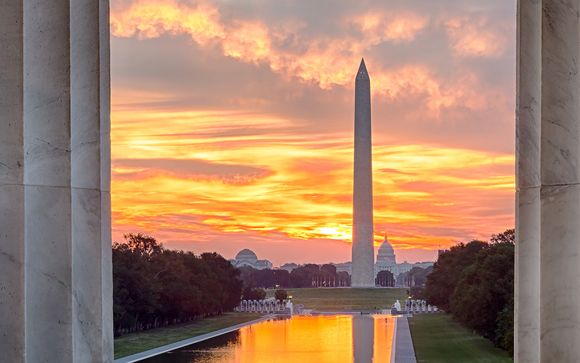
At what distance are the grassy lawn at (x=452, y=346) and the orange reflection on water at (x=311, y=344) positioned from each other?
1492mm

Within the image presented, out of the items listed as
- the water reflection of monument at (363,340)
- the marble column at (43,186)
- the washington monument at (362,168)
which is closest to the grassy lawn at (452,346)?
the water reflection of monument at (363,340)

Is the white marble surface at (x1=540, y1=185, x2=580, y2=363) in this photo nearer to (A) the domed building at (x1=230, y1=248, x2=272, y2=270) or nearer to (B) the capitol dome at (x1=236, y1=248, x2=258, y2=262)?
(A) the domed building at (x1=230, y1=248, x2=272, y2=270)

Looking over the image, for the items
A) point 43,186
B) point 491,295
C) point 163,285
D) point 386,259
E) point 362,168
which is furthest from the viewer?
point 386,259

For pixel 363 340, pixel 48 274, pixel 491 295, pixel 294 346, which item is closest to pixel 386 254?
pixel 363 340

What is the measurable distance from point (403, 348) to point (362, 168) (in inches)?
2255

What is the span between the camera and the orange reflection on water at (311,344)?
37.6 meters

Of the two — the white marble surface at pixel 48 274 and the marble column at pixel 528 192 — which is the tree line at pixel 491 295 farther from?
the white marble surface at pixel 48 274

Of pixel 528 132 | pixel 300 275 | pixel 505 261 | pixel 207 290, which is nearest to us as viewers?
pixel 528 132

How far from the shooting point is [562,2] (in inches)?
285

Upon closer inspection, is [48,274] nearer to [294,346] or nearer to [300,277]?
[294,346]

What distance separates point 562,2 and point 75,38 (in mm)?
3520

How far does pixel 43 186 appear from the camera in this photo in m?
7.27

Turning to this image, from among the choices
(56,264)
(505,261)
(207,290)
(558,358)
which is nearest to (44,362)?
(56,264)

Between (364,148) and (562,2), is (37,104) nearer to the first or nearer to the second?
(562,2)
